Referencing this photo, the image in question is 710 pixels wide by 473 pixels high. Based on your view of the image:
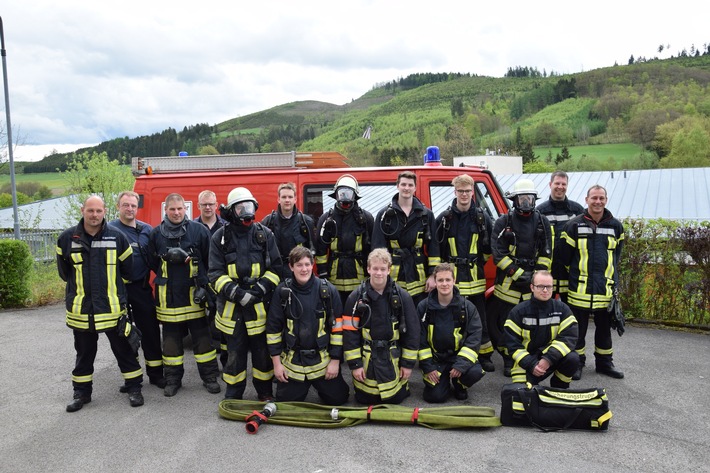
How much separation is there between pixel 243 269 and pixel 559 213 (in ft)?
11.2

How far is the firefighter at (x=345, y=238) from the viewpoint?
16.9 feet

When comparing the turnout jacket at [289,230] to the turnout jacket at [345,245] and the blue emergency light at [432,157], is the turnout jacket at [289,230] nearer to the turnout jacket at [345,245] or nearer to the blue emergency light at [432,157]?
the turnout jacket at [345,245]

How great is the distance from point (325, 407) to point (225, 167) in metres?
3.56

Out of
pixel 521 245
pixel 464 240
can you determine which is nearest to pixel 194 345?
pixel 464 240

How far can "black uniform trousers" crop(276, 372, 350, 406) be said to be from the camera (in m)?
4.62

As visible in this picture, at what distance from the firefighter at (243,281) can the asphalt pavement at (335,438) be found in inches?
18.4

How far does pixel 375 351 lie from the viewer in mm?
4574

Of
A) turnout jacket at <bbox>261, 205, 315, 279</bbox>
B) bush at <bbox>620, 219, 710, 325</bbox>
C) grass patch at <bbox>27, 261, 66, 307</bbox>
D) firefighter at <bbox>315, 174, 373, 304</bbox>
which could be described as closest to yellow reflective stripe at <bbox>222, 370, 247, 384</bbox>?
turnout jacket at <bbox>261, 205, 315, 279</bbox>

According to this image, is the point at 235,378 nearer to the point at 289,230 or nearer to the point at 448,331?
the point at 289,230

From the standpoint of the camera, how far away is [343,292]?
5312 mm

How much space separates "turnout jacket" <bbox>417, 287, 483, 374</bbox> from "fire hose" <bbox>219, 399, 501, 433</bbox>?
0.52 metres

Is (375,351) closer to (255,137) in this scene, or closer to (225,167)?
(225,167)

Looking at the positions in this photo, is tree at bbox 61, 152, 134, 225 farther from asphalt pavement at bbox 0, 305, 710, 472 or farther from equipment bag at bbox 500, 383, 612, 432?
equipment bag at bbox 500, 383, 612, 432

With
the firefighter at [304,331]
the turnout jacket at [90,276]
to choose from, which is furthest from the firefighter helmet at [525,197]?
the turnout jacket at [90,276]
